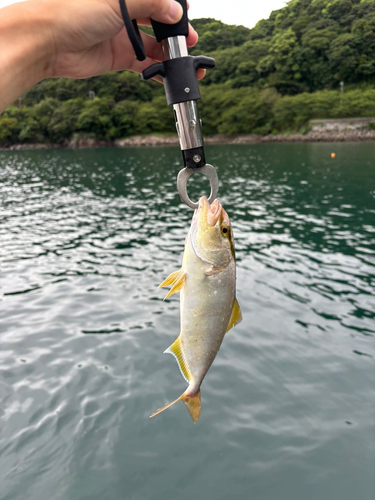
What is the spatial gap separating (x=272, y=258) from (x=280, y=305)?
12.2ft

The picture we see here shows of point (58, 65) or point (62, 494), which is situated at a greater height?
point (58, 65)

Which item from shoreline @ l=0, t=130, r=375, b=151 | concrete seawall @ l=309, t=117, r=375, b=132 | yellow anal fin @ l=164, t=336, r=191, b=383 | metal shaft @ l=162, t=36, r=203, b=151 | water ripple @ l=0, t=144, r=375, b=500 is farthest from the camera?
concrete seawall @ l=309, t=117, r=375, b=132

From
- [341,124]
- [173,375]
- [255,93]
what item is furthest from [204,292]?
[255,93]

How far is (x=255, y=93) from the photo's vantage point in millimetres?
108125

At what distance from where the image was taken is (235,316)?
8.34ft

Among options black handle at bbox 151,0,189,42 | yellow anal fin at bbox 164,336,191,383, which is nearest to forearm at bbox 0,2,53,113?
black handle at bbox 151,0,189,42

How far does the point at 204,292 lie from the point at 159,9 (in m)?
1.64

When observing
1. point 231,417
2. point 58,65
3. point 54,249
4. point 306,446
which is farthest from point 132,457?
point 54,249

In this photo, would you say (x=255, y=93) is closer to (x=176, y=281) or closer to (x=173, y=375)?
(x=173, y=375)

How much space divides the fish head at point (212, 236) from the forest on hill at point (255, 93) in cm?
9450

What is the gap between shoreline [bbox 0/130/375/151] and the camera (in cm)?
7938

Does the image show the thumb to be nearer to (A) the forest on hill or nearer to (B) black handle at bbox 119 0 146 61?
(B) black handle at bbox 119 0 146 61

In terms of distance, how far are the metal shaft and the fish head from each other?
0.36m

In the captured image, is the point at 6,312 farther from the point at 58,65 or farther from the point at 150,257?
the point at 58,65
